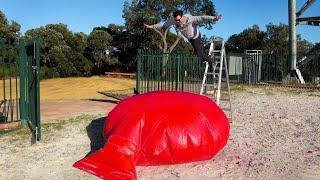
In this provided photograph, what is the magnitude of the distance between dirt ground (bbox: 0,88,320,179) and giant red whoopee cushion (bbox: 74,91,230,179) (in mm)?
176

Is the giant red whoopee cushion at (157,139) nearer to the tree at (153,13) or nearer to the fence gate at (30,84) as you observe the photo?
the fence gate at (30,84)

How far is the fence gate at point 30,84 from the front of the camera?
345 inches

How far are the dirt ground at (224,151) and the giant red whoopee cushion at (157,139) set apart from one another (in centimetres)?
18

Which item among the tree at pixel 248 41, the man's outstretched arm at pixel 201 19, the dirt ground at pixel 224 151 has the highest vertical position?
the tree at pixel 248 41

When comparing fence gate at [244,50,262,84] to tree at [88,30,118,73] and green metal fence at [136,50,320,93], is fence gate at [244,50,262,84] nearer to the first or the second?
green metal fence at [136,50,320,93]

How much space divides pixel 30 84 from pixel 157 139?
3.51 meters

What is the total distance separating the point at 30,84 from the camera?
9703 mm

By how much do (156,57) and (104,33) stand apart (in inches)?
1112

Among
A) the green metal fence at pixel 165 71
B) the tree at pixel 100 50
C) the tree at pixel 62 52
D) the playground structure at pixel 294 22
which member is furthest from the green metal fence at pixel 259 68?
the tree at pixel 100 50

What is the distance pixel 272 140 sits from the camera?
28.7 ft

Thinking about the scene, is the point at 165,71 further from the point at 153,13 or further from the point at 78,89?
the point at 153,13

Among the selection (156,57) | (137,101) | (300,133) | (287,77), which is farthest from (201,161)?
(287,77)

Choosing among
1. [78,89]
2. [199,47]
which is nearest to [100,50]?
[78,89]

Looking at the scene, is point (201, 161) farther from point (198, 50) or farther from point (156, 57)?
point (156, 57)
